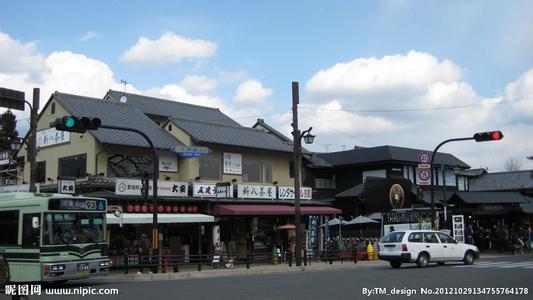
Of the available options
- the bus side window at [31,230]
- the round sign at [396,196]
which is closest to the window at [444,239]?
the bus side window at [31,230]

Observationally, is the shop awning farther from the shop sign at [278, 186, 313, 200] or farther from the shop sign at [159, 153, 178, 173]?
the shop sign at [278, 186, 313, 200]

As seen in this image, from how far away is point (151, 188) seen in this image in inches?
1101

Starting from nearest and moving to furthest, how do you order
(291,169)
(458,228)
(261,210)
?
(261,210) → (458,228) → (291,169)

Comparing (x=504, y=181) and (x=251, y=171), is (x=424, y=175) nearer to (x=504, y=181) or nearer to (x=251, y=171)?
(x=251, y=171)

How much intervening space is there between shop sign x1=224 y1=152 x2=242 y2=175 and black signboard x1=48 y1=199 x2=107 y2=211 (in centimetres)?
1520

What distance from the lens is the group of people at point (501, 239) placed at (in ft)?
116

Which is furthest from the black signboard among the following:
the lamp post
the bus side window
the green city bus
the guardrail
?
the lamp post

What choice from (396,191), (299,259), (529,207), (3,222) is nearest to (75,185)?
(3,222)

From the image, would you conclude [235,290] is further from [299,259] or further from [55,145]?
[55,145]

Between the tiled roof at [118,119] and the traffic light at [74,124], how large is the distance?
37.0 ft

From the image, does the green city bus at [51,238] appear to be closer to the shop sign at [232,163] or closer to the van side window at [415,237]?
the van side window at [415,237]

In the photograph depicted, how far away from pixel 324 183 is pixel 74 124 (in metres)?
33.0

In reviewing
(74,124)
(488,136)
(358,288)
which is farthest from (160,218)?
(488,136)

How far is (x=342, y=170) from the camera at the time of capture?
49.3m
